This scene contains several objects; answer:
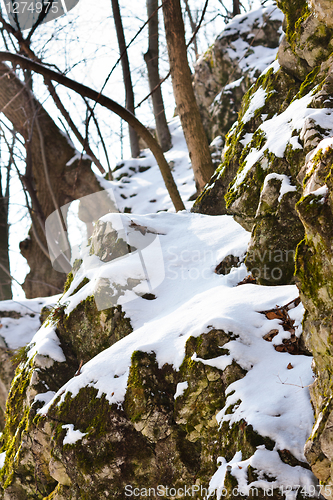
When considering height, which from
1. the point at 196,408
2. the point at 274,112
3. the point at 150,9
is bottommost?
the point at 196,408

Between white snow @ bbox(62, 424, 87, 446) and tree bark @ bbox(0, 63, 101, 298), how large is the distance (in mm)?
4556

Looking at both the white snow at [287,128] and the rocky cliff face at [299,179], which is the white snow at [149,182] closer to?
the rocky cliff face at [299,179]

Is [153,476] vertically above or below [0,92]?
below

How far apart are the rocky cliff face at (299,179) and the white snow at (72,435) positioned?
5.77 ft

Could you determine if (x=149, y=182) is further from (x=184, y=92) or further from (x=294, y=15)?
(x=294, y=15)

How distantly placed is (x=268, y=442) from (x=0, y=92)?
7.03m

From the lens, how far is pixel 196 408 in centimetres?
237

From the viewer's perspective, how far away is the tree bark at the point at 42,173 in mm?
6633

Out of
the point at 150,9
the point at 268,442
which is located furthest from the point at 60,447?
the point at 150,9

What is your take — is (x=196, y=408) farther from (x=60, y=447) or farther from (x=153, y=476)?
(x=60, y=447)

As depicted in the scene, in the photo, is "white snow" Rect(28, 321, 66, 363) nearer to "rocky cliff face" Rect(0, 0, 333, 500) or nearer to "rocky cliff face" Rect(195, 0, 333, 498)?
"rocky cliff face" Rect(0, 0, 333, 500)

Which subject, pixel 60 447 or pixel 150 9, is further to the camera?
pixel 150 9

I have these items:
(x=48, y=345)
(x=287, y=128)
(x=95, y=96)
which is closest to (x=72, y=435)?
(x=48, y=345)

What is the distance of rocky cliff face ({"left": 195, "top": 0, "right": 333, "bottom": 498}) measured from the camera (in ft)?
5.32
